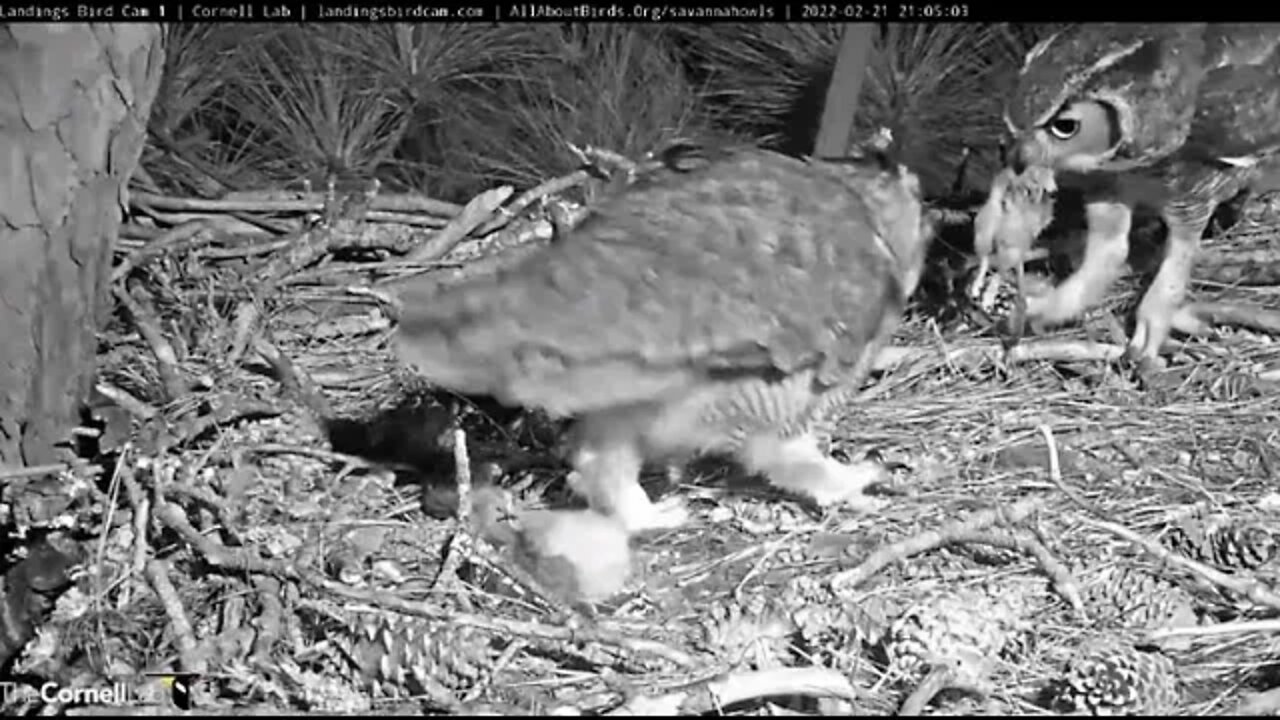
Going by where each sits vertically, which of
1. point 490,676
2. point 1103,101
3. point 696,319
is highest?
point 1103,101

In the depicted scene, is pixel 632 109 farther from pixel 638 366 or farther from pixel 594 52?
pixel 638 366

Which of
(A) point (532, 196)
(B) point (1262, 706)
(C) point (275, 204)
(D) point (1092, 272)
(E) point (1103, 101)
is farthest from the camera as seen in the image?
(C) point (275, 204)

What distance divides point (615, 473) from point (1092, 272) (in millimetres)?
1020

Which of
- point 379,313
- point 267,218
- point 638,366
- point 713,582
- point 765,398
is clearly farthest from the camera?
point 267,218

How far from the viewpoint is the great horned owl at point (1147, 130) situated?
2.25 metres

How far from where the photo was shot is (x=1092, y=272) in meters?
2.64

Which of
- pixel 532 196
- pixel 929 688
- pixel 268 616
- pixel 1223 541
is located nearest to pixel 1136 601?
pixel 1223 541

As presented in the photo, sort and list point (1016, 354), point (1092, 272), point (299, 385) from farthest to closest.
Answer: point (1092, 272) < point (1016, 354) < point (299, 385)

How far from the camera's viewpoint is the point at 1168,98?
228 centimetres

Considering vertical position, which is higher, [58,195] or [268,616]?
[58,195]

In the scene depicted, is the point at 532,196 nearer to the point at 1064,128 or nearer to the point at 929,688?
the point at 1064,128

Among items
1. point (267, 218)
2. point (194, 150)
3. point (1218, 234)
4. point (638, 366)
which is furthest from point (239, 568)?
point (1218, 234)

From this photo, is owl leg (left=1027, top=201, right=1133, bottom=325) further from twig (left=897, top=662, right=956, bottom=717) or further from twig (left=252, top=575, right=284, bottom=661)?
twig (left=252, top=575, right=284, bottom=661)

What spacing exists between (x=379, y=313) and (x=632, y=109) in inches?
26.3
